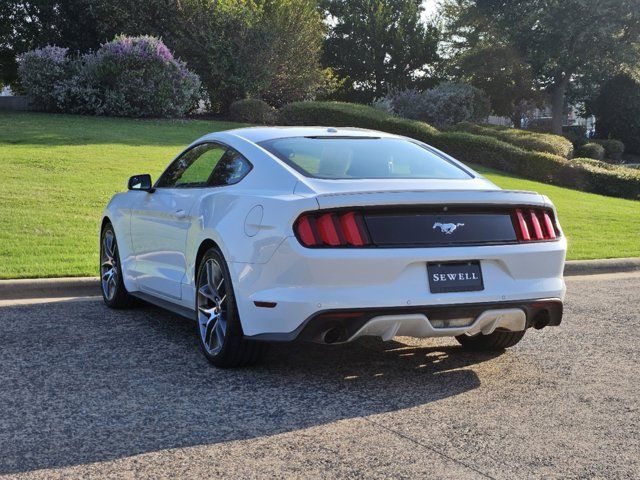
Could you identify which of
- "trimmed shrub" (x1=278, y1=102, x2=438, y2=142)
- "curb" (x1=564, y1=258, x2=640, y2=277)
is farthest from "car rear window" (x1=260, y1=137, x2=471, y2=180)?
"trimmed shrub" (x1=278, y1=102, x2=438, y2=142)

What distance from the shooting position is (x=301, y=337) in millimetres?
5289

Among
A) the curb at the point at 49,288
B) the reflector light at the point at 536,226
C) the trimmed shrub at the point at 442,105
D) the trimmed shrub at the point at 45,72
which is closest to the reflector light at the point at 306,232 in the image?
the reflector light at the point at 536,226

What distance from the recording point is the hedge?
23578 millimetres

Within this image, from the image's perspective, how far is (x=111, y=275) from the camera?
8.19 meters

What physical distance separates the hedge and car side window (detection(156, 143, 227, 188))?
17981 millimetres

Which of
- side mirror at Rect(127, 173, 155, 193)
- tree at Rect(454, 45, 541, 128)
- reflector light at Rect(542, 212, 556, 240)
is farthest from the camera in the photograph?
tree at Rect(454, 45, 541, 128)

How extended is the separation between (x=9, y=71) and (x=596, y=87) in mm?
28333

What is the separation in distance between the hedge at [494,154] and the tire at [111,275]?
17.4m

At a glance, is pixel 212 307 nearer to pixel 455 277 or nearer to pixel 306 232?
pixel 306 232

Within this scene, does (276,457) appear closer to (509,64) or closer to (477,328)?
(477,328)

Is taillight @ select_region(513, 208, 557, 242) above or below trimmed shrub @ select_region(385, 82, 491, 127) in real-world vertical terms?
below

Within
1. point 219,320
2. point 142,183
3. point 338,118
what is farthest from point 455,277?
point 338,118

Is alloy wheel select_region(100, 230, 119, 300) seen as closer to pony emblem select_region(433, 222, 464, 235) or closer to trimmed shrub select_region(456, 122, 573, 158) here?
pony emblem select_region(433, 222, 464, 235)

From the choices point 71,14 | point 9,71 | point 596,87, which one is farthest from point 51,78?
point 596,87
